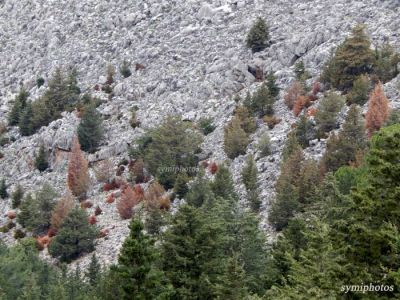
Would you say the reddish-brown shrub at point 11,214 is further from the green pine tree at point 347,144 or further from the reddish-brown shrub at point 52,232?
the green pine tree at point 347,144

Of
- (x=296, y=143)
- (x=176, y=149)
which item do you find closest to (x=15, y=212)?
(x=176, y=149)

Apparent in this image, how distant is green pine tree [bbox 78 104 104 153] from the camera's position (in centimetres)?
5475

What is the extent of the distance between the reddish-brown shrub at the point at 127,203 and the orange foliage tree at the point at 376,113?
1766 centimetres

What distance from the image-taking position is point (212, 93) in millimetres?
55219

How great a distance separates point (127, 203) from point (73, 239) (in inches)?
185

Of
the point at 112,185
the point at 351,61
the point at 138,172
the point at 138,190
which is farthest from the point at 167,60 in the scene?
the point at 351,61

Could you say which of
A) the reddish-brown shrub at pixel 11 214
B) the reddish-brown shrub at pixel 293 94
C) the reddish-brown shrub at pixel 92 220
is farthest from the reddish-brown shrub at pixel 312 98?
the reddish-brown shrub at pixel 11 214

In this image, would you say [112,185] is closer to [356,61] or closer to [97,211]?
[97,211]

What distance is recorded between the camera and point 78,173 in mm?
50969

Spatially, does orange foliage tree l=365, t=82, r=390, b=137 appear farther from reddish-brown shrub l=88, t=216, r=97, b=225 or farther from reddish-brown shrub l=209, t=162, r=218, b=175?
reddish-brown shrub l=88, t=216, r=97, b=225

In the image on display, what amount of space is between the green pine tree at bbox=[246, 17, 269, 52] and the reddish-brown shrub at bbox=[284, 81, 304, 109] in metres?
9.79

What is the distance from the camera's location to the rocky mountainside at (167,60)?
51219mm

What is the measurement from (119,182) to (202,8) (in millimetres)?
26056

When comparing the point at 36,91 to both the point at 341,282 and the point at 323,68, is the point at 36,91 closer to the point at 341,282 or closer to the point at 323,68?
the point at 323,68
